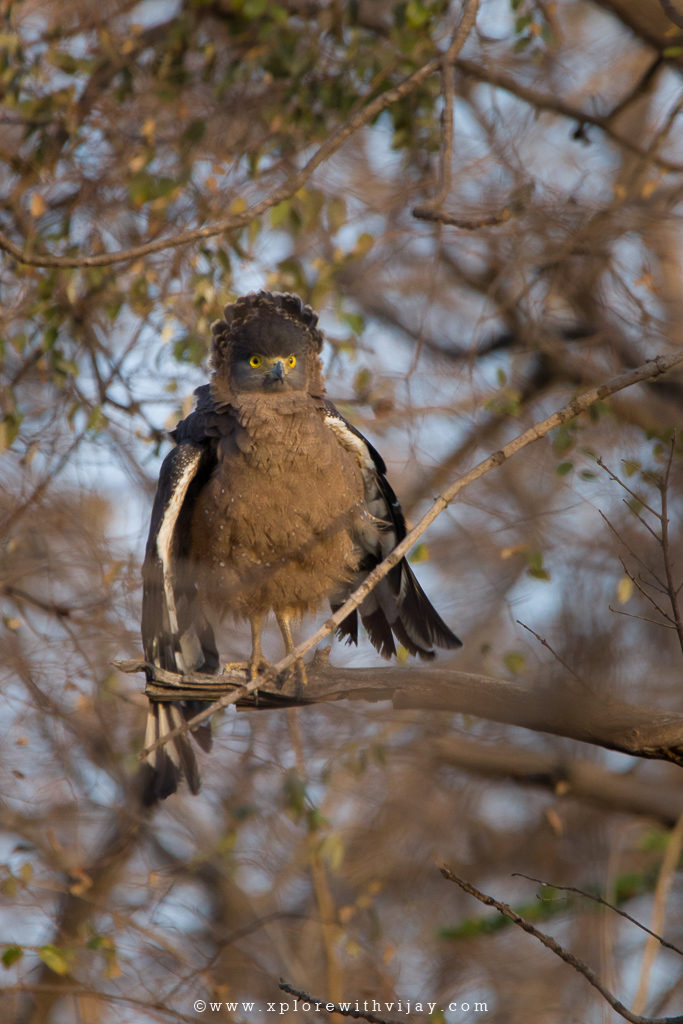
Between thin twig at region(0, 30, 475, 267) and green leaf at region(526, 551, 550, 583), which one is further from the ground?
thin twig at region(0, 30, 475, 267)

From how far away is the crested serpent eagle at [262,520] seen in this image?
4.79 metres

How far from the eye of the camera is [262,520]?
475cm

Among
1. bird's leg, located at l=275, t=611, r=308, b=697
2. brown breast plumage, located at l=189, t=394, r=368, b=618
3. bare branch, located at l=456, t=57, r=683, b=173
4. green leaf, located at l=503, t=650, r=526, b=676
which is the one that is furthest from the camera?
bare branch, located at l=456, t=57, r=683, b=173

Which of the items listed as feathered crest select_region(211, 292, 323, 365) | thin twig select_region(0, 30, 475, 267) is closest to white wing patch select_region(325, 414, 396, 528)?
feathered crest select_region(211, 292, 323, 365)

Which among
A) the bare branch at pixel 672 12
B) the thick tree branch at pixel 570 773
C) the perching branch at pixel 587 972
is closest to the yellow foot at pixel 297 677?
the perching branch at pixel 587 972

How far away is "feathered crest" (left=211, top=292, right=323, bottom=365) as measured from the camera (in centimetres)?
518

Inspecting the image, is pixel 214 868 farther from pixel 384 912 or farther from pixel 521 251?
pixel 521 251

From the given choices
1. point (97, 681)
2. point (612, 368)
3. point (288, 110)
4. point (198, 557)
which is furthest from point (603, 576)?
point (288, 110)

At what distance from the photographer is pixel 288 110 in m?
6.40

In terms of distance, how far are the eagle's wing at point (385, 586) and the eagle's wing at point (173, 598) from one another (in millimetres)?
729

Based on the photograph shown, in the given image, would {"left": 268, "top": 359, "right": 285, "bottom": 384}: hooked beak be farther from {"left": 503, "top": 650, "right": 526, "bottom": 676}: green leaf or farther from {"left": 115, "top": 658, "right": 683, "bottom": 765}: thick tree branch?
{"left": 503, "top": 650, "right": 526, "bottom": 676}: green leaf

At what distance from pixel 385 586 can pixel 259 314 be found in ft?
5.17

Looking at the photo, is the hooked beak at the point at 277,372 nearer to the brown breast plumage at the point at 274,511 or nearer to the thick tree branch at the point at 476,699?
the brown breast plumage at the point at 274,511

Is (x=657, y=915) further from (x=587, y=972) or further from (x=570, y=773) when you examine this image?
(x=587, y=972)
